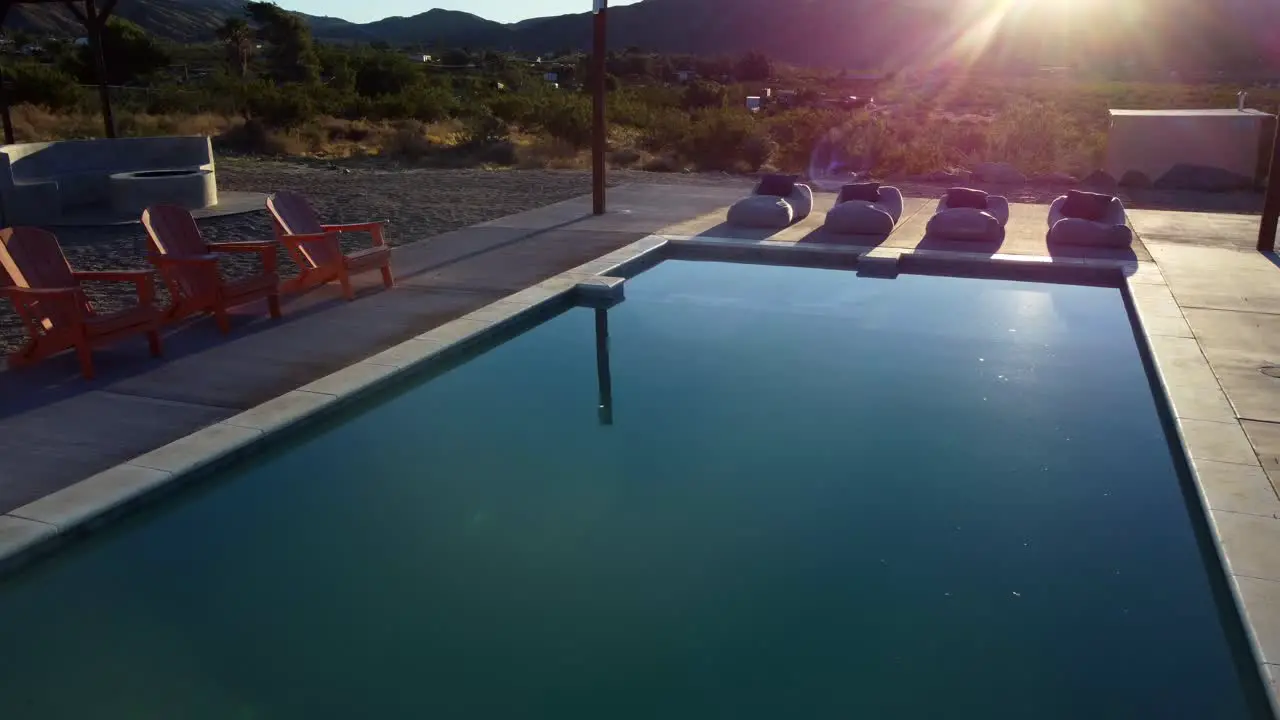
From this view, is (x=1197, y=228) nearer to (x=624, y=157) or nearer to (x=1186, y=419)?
(x=1186, y=419)

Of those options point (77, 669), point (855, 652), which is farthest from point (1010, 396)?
point (77, 669)

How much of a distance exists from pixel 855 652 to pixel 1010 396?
336 centimetres

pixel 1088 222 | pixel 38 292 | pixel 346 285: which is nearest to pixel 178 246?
pixel 346 285

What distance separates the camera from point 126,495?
4617mm

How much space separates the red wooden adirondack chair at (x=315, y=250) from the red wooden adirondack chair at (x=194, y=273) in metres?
0.35

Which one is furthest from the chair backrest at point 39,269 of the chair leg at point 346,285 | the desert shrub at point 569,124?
the desert shrub at point 569,124

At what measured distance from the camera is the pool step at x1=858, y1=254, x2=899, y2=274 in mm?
10008

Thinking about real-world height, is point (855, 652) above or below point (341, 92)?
below

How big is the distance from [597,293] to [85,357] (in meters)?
4.13

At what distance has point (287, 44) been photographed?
1799 inches

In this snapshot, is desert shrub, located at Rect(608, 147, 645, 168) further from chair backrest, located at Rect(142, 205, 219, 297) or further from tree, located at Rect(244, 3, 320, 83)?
tree, located at Rect(244, 3, 320, 83)

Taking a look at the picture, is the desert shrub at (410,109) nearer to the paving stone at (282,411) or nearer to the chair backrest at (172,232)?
the chair backrest at (172,232)

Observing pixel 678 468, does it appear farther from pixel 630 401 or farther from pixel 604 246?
pixel 604 246

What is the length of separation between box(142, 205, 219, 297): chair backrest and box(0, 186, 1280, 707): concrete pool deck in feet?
1.26
